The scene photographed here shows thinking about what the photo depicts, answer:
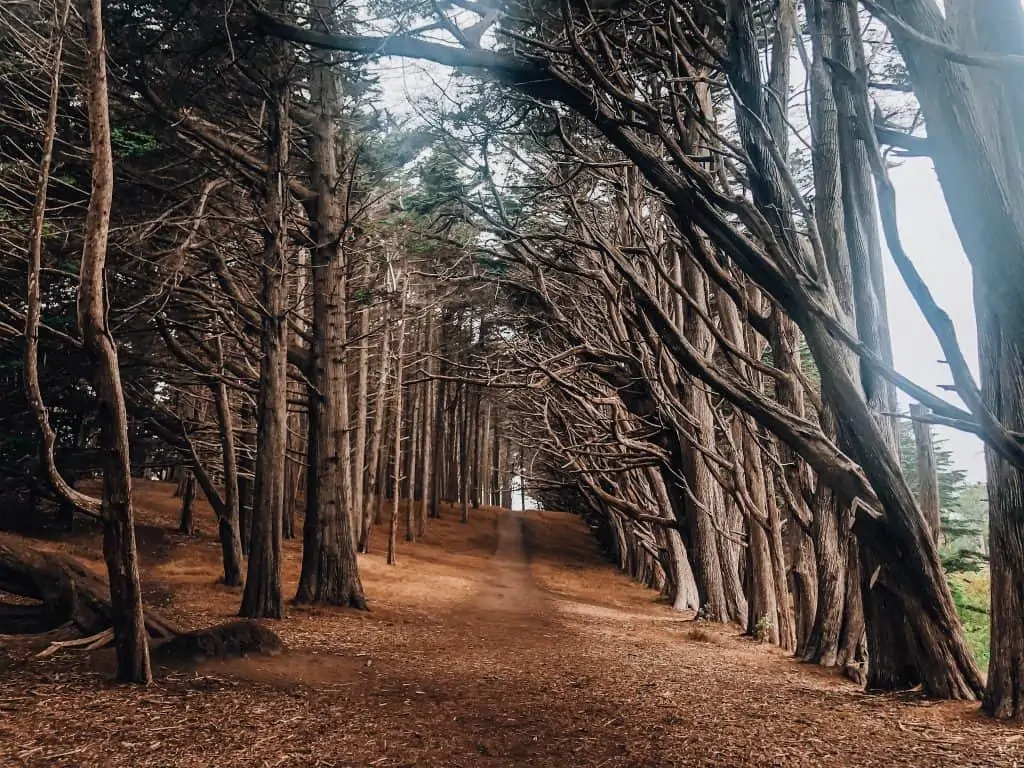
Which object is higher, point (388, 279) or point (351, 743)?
point (388, 279)

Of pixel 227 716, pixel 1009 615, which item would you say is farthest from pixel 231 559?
pixel 1009 615

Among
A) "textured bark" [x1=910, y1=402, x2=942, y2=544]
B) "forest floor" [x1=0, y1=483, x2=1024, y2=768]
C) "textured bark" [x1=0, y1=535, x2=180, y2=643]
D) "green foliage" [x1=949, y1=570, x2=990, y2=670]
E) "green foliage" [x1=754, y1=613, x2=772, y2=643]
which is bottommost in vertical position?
"green foliage" [x1=949, y1=570, x2=990, y2=670]

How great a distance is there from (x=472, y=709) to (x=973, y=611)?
1597cm

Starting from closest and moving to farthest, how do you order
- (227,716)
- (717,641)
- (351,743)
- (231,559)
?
(351,743) < (227,716) < (717,641) < (231,559)

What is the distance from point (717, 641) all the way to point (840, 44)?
306 inches

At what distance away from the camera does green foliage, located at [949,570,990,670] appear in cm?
1728

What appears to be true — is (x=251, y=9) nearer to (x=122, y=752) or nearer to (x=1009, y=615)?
(x=122, y=752)

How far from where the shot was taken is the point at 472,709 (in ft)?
17.1

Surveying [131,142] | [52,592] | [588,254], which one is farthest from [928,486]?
[131,142]

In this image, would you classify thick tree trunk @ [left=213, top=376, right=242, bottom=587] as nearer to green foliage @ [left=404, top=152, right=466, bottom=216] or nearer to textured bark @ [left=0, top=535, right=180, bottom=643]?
green foliage @ [left=404, top=152, right=466, bottom=216]

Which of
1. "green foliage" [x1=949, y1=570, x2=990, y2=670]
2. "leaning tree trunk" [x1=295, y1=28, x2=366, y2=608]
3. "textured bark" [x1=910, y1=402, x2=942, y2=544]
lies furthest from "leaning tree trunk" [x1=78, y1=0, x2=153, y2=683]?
"green foliage" [x1=949, y1=570, x2=990, y2=670]

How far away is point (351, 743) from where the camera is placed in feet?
14.0

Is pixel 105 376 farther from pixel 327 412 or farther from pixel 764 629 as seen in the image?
pixel 764 629

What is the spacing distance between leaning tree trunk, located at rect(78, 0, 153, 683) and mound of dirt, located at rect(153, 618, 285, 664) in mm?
775
